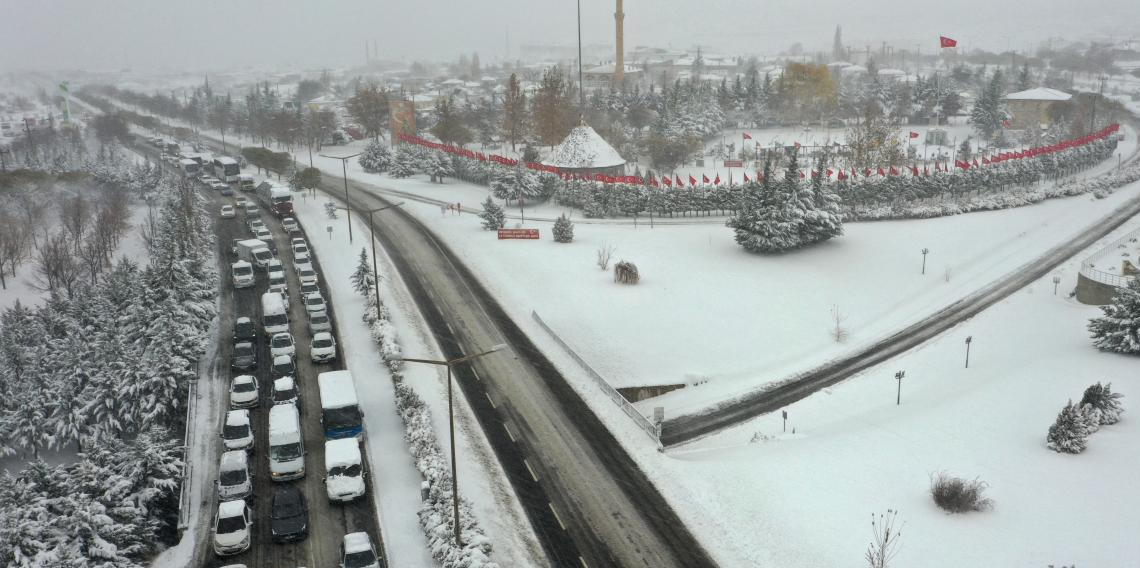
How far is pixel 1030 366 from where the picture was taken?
4016cm

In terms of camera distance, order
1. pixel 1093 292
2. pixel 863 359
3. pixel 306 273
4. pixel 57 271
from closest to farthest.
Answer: pixel 863 359, pixel 1093 292, pixel 306 273, pixel 57 271

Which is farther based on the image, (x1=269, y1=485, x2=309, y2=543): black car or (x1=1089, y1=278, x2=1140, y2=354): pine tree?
(x1=1089, y1=278, x2=1140, y2=354): pine tree

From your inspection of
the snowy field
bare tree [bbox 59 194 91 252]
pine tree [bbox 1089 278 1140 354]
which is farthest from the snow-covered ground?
bare tree [bbox 59 194 91 252]

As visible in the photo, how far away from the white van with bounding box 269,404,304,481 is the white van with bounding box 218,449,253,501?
102 centimetres

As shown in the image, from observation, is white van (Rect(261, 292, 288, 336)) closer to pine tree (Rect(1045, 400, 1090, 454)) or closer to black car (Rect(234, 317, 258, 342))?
black car (Rect(234, 317, 258, 342))

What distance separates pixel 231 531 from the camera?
27.0m

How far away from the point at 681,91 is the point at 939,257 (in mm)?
71849

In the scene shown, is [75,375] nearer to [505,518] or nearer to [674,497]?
[505,518]

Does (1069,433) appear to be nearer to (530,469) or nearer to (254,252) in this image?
(530,469)

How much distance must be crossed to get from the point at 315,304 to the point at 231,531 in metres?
22.8

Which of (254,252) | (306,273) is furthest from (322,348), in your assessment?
(254,252)

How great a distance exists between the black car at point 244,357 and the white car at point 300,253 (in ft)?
48.3

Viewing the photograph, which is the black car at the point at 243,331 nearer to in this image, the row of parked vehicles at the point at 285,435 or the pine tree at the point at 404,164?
the row of parked vehicles at the point at 285,435

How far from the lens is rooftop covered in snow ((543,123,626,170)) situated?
8344 centimetres
